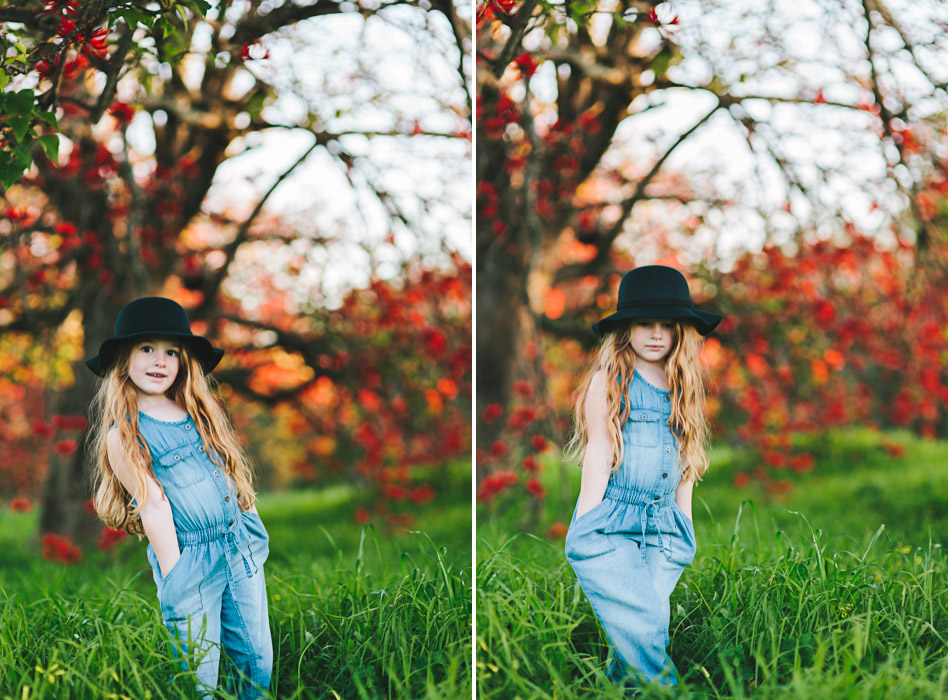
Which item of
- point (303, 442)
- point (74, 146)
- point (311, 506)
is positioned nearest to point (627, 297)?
point (74, 146)

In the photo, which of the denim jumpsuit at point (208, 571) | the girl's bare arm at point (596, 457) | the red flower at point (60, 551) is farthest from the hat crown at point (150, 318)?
the red flower at point (60, 551)

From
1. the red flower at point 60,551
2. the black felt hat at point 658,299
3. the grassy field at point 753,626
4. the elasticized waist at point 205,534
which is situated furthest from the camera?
the red flower at point 60,551

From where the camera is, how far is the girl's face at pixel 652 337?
2143 mm

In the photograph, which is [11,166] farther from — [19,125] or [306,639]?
[306,639]

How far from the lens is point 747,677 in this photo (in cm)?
210

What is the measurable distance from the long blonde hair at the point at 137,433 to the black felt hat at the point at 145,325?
1.0 inches

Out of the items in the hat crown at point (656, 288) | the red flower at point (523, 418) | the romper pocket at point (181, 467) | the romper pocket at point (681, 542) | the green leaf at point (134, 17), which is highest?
the green leaf at point (134, 17)

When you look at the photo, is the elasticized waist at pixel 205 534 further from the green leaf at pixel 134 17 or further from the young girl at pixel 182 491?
the green leaf at pixel 134 17

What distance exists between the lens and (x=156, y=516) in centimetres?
195

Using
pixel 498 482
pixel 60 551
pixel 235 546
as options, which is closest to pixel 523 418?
pixel 498 482

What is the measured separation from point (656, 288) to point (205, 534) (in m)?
1.46

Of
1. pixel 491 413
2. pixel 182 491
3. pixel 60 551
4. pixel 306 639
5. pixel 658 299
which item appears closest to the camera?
pixel 182 491

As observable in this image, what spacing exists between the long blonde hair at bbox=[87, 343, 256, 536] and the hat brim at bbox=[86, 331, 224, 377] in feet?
0.06

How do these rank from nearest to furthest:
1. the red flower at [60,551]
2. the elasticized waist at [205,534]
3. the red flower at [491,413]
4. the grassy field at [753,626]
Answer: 1. the grassy field at [753,626]
2. the elasticized waist at [205,534]
3. the red flower at [491,413]
4. the red flower at [60,551]
